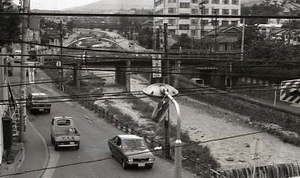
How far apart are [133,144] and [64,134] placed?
4481 millimetres

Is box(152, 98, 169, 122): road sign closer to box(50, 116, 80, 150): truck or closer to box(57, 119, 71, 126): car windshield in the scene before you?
box(50, 116, 80, 150): truck

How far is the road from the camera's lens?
61.8 feet

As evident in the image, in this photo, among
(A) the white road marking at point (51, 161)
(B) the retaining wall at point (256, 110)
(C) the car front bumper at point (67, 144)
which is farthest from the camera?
(B) the retaining wall at point (256, 110)

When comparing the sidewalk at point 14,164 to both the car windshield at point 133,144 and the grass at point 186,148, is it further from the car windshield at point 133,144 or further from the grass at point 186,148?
the grass at point 186,148

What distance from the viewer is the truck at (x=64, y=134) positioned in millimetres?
22406

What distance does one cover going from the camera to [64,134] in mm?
22828

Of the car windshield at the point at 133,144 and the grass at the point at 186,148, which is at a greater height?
the car windshield at the point at 133,144

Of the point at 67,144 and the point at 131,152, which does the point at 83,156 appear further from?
the point at 131,152

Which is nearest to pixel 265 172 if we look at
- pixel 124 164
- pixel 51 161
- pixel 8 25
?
pixel 124 164

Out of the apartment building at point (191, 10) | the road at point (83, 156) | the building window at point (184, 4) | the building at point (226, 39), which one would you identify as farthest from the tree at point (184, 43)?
the road at point (83, 156)

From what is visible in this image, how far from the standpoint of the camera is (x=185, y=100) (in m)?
48.9

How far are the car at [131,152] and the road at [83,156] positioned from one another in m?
0.32

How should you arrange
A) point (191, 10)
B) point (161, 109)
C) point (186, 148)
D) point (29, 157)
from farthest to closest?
point (191, 10)
point (186, 148)
point (29, 157)
point (161, 109)

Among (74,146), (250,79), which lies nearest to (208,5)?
(250,79)
